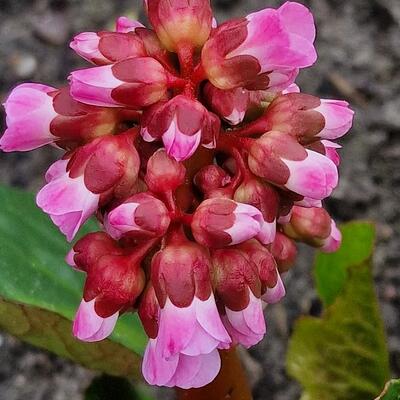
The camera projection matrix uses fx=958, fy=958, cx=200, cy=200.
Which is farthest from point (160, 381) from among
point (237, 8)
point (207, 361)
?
point (237, 8)

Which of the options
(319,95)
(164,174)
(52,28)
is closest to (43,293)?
(164,174)

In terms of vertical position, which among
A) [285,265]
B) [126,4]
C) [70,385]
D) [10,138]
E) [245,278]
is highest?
[10,138]

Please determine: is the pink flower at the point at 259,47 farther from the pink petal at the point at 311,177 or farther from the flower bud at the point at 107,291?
the flower bud at the point at 107,291

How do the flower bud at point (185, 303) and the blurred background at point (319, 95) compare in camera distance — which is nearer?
the flower bud at point (185, 303)

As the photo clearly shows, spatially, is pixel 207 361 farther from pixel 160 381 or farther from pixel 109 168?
pixel 109 168

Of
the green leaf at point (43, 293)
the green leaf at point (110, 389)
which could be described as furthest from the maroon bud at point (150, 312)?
the green leaf at point (110, 389)

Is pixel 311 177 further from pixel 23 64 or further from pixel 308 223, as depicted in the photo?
pixel 23 64

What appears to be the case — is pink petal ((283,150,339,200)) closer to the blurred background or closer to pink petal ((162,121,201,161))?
pink petal ((162,121,201,161))
